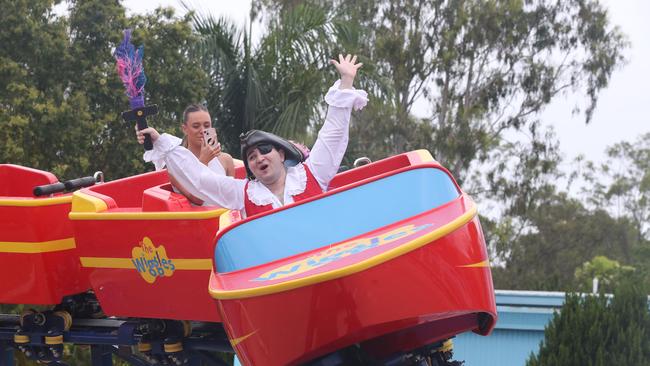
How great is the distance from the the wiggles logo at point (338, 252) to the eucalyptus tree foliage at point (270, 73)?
12.6 meters

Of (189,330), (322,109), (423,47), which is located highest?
(423,47)

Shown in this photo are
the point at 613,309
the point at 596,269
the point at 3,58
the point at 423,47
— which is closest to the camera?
the point at 613,309

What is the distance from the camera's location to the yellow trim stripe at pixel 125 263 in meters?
4.84

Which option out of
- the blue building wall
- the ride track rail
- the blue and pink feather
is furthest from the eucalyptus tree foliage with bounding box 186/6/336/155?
the blue and pink feather

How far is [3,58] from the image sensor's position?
56.9ft

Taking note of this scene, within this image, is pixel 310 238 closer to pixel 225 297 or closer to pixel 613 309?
pixel 225 297

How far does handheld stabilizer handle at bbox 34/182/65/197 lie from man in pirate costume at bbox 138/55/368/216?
118cm

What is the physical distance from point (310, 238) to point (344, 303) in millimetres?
353

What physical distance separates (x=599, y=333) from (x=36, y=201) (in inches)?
240

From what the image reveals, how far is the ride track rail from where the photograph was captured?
17.9 ft

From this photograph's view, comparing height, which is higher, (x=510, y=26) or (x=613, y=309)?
(x=510, y=26)

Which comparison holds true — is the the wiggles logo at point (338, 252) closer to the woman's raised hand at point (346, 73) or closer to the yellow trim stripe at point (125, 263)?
the woman's raised hand at point (346, 73)

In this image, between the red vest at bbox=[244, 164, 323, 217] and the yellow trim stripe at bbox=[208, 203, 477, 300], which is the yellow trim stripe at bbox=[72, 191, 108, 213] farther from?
the yellow trim stripe at bbox=[208, 203, 477, 300]

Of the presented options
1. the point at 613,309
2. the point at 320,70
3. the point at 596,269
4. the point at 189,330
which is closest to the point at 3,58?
the point at 320,70
